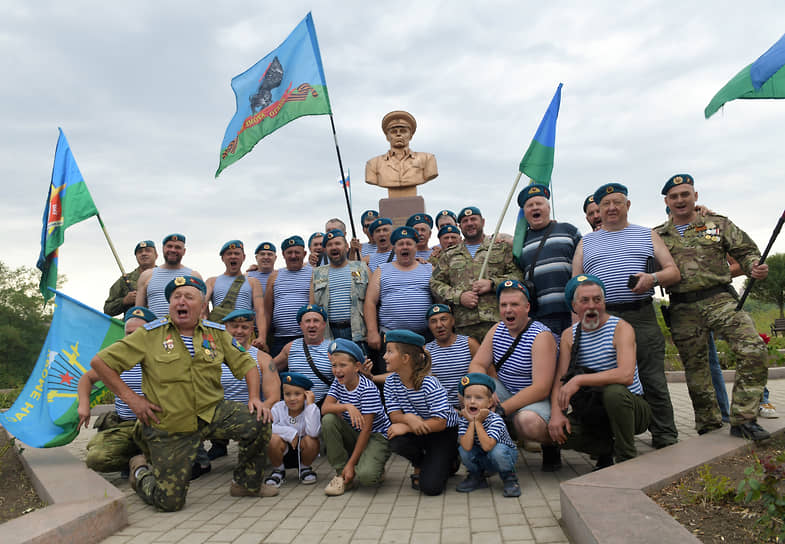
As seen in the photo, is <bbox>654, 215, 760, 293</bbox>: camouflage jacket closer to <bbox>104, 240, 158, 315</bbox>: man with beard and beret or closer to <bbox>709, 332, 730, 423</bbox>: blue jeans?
<bbox>709, 332, 730, 423</bbox>: blue jeans

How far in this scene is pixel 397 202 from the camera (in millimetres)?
9297

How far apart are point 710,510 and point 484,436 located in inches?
52.0

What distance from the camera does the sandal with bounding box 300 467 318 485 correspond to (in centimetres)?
446

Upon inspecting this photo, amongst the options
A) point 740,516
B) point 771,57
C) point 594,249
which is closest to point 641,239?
point 594,249

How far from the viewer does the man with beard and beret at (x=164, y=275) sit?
238 inches

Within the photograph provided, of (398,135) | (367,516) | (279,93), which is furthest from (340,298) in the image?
(398,135)

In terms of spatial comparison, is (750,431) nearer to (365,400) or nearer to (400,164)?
(365,400)

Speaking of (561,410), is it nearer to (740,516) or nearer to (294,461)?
(740,516)

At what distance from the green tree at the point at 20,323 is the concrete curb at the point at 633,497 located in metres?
34.4

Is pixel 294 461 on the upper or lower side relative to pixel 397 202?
lower

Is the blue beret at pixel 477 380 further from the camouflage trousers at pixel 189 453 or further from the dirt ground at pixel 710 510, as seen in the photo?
the camouflage trousers at pixel 189 453

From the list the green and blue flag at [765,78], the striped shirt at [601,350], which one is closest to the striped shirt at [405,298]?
the striped shirt at [601,350]

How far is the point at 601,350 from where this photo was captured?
397cm

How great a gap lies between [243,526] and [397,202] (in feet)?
21.3
